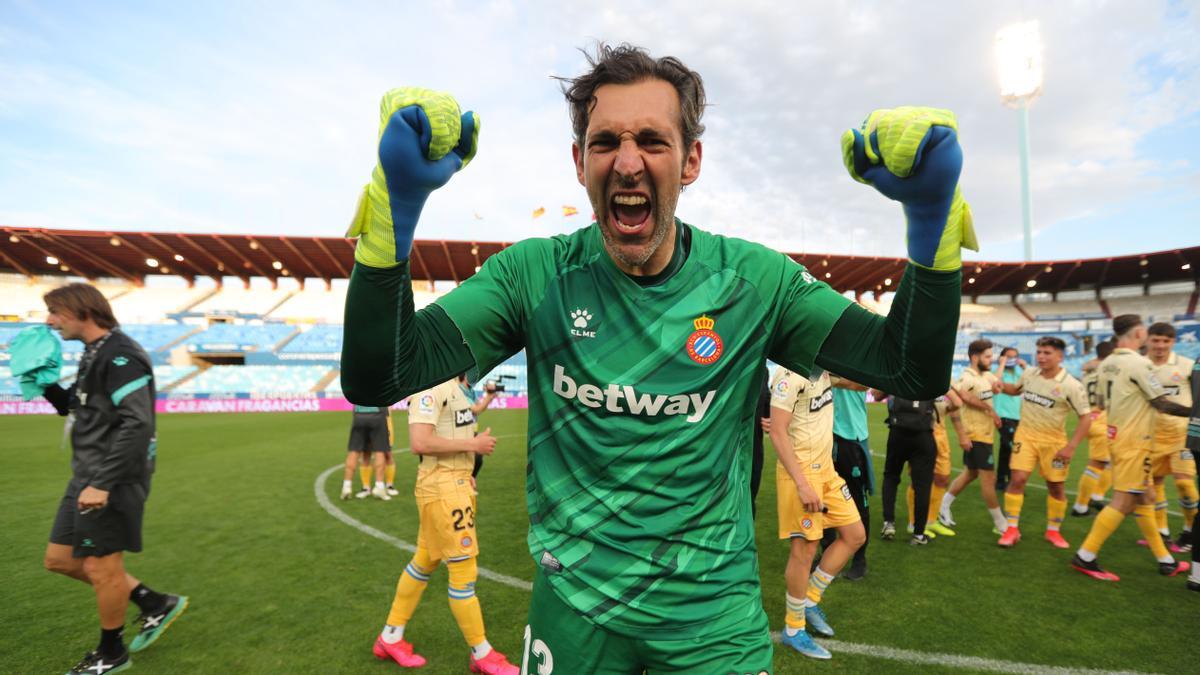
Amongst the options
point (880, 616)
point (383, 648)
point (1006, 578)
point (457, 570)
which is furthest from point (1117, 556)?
point (383, 648)

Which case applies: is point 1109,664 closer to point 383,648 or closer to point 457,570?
Result: point 457,570

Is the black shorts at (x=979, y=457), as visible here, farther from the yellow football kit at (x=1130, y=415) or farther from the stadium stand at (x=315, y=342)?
the stadium stand at (x=315, y=342)

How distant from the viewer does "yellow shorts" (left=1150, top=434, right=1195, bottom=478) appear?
6117mm

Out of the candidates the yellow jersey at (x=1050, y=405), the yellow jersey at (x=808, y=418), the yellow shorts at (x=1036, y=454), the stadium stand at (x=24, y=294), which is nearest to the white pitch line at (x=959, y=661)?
the yellow jersey at (x=808, y=418)

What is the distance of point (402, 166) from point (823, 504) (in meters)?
4.36

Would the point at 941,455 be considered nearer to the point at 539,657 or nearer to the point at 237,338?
the point at 539,657

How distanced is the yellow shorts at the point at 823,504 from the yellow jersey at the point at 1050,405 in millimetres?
4054

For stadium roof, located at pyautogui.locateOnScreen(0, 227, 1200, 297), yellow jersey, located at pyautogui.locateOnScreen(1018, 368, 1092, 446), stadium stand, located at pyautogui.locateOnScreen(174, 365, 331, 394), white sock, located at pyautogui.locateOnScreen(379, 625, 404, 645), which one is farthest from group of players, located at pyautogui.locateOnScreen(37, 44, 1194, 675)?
stadium roof, located at pyautogui.locateOnScreen(0, 227, 1200, 297)

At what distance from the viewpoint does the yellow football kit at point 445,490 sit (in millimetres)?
4051

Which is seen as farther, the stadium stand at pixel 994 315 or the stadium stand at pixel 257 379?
the stadium stand at pixel 994 315

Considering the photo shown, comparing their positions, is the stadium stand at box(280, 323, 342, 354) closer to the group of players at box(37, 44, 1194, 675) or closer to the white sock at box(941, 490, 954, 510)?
the white sock at box(941, 490, 954, 510)

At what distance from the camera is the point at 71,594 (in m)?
5.24

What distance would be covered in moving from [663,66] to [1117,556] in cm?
781

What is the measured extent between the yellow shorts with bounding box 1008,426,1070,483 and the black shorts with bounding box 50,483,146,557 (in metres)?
8.78
